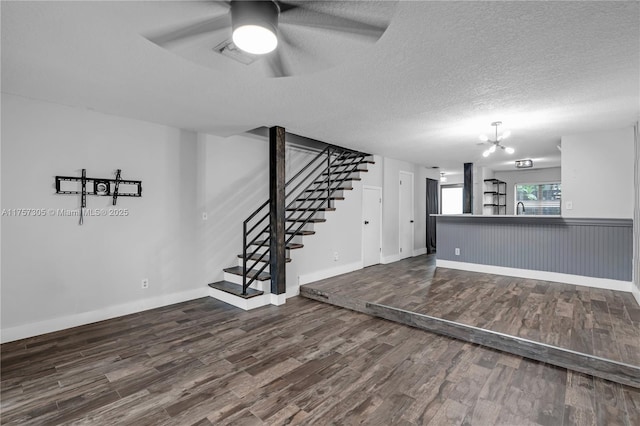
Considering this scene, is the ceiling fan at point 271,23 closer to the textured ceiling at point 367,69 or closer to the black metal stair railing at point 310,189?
the textured ceiling at point 367,69

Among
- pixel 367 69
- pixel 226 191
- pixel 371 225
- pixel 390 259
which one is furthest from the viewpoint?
pixel 390 259

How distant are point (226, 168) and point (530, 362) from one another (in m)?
4.55

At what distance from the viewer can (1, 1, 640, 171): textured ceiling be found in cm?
181

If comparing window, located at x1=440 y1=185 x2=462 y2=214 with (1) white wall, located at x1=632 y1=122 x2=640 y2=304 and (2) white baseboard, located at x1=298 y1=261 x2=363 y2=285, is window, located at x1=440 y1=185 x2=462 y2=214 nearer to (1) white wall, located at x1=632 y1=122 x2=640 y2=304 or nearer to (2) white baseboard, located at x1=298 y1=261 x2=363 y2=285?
(2) white baseboard, located at x1=298 y1=261 x2=363 y2=285

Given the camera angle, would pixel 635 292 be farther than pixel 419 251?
No

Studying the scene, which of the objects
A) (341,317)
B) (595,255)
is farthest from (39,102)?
(595,255)

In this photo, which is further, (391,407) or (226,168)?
(226,168)

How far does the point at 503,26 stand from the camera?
1951mm

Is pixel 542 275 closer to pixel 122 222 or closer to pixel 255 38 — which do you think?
pixel 255 38

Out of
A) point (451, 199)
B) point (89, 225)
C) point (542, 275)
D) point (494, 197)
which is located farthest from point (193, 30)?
point (451, 199)

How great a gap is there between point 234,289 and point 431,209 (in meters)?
6.50

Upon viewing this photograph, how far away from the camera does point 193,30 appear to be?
1.65m

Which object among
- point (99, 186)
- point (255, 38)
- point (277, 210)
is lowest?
point (277, 210)

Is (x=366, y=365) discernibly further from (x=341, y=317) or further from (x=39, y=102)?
(x=39, y=102)
